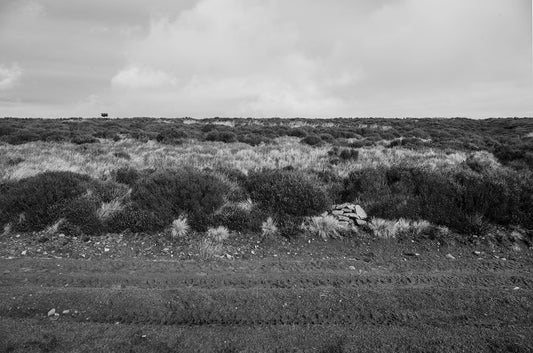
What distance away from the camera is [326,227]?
6.86 metres

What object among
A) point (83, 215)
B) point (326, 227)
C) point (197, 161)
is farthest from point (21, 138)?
point (326, 227)

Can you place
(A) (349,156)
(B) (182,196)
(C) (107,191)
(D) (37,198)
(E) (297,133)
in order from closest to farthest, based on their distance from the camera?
1. (D) (37,198)
2. (B) (182,196)
3. (C) (107,191)
4. (A) (349,156)
5. (E) (297,133)

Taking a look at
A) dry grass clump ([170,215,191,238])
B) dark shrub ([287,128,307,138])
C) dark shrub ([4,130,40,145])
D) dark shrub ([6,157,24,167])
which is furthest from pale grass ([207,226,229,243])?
dark shrub ([287,128,307,138])

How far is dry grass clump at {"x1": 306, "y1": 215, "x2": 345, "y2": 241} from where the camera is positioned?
22.1 feet

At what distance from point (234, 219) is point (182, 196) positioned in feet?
4.70

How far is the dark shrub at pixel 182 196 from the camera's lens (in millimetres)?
7156

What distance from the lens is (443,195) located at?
7.85m

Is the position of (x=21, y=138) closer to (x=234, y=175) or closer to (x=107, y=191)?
(x=107, y=191)

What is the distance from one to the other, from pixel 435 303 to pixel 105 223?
19.5 ft

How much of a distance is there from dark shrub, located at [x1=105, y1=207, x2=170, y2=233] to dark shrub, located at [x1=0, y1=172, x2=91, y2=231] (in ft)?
4.04

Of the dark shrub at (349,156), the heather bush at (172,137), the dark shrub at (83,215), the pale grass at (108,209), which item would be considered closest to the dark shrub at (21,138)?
the heather bush at (172,137)

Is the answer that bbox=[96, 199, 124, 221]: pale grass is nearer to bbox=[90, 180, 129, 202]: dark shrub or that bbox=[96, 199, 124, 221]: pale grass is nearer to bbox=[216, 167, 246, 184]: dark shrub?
bbox=[90, 180, 129, 202]: dark shrub

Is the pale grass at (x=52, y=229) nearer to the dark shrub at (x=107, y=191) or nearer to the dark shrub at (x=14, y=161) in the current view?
the dark shrub at (x=107, y=191)

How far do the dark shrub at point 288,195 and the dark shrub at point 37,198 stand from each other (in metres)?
4.15
